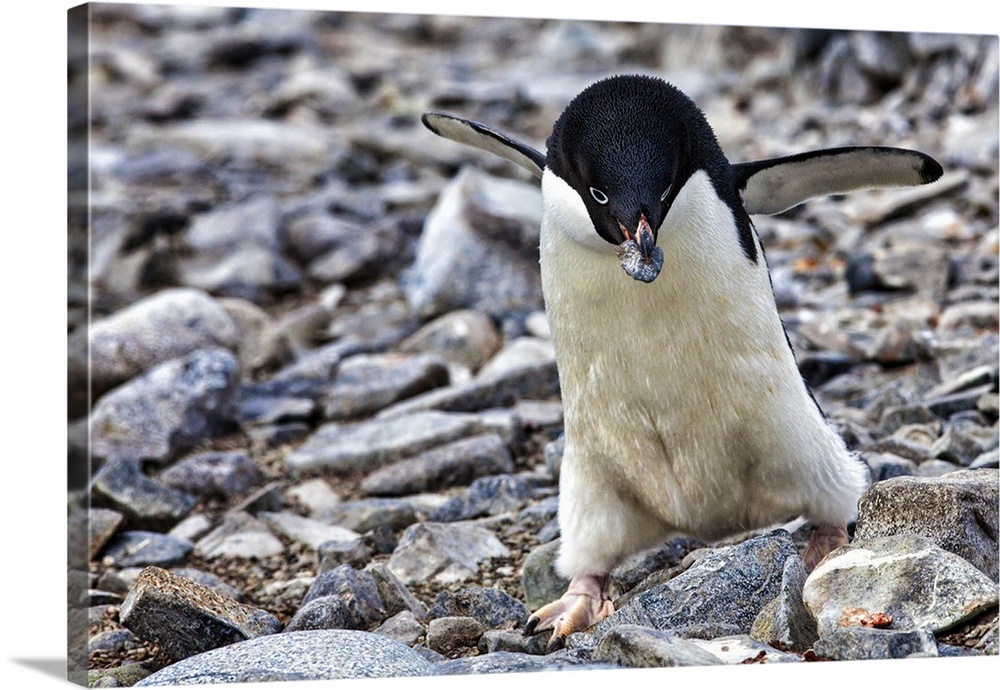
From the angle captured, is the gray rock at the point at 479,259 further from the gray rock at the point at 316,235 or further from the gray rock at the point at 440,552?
the gray rock at the point at 440,552

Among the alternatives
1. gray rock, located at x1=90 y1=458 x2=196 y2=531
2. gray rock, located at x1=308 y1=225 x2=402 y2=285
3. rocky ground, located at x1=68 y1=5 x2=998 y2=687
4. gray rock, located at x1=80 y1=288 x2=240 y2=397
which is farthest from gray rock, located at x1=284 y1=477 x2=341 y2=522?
gray rock, located at x1=308 y1=225 x2=402 y2=285

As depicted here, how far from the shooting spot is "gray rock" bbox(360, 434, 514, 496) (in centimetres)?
370

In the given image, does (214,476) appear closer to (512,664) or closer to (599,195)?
(512,664)

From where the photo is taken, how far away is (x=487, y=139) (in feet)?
9.51

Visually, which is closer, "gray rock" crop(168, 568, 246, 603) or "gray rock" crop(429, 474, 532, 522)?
"gray rock" crop(168, 568, 246, 603)

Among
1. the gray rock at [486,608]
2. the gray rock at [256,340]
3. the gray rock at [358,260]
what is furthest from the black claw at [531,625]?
the gray rock at [358,260]

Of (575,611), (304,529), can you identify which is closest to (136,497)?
(304,529)

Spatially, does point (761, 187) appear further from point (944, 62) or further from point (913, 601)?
point (944, 62)

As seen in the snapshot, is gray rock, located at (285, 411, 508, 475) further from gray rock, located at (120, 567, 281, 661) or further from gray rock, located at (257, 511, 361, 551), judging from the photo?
gray rock, located at (120, 567, 281, 661)

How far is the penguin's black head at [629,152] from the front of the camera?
7.40 ft

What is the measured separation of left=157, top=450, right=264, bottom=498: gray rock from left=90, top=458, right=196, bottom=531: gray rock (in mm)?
221

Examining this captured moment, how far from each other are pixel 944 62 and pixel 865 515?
145 inches

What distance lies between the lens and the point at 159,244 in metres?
6.29

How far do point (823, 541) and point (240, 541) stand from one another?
4.83ft
